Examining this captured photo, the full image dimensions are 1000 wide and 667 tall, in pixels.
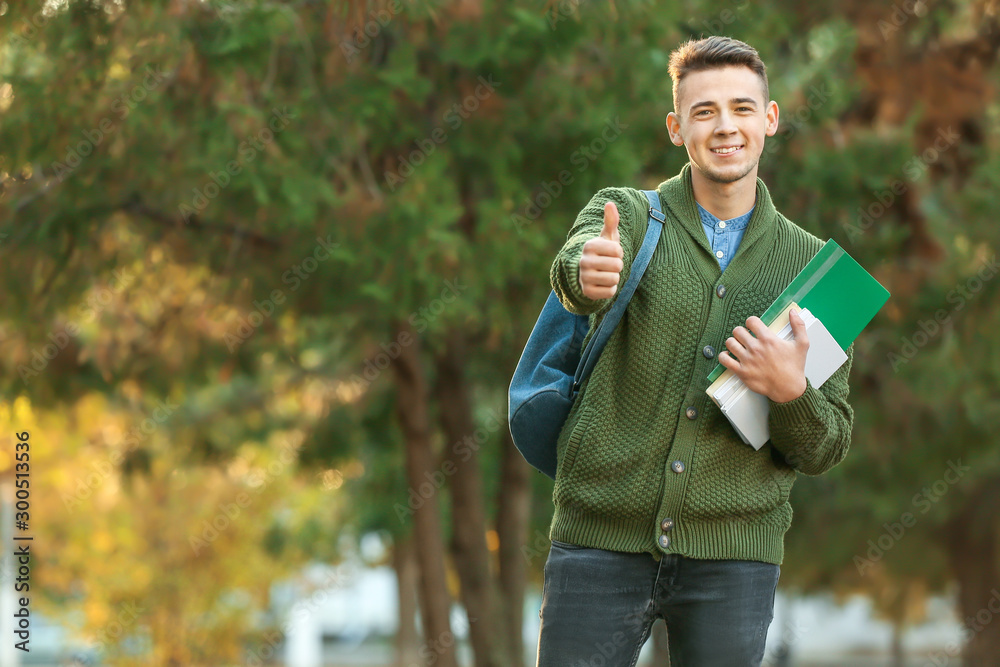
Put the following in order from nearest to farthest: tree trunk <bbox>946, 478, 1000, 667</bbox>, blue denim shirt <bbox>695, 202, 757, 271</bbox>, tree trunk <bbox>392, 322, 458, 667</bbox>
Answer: blue denim shirt <bbox>695, 202, 757, 271</bbox>, tree trunk <bbox>392, 322, 458, 667</bbox>, tree trunk <bbox>946, 478, 1000, 667</bbox>

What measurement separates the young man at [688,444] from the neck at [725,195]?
0.02 meters

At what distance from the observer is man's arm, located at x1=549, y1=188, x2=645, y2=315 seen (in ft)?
7.21

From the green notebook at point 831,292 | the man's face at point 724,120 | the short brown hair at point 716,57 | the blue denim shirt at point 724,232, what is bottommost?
the green notebook at point 831,292

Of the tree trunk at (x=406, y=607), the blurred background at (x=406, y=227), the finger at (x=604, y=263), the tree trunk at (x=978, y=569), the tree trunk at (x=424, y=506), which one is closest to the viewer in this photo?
the finger at (x=604, y=263)

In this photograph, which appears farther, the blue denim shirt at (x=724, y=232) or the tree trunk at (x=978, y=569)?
the tree trunk at (x=978, y=569)

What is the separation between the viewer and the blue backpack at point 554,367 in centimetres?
237

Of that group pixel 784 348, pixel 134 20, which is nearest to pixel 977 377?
pixel 134 20

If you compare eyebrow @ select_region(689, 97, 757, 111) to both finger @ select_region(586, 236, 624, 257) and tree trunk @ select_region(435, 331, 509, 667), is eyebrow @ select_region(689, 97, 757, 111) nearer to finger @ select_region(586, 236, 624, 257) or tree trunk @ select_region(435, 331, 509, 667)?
finger @ select_region(586, 236, 624, 257)

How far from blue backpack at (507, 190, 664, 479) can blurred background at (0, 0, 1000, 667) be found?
212 cm

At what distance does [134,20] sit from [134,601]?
A: 8.09m

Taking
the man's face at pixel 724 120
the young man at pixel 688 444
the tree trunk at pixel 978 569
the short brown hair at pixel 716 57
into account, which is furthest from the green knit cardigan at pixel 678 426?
the tree trunk at pixel 978 569

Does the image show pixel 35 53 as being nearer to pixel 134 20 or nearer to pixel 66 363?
pixel 134 20

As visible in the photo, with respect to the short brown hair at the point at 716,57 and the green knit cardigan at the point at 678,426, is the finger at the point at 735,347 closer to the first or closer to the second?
the green knit cardigan at the point at 678,426

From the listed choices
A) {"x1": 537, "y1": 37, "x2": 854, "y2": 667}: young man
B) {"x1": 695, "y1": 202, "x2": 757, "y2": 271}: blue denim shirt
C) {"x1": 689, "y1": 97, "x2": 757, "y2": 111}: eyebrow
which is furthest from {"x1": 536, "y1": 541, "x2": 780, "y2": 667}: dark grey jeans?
{"x1": 689, "y1": 97, "x2": 757, "y2": 111}: eyebrow
